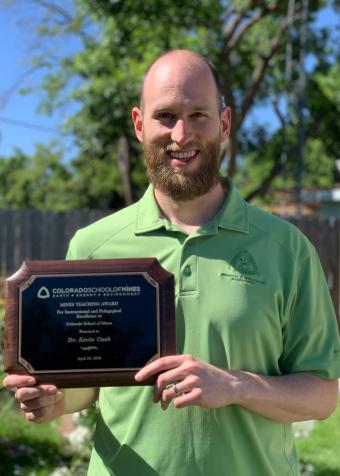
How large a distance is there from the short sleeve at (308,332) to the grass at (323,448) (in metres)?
3.51

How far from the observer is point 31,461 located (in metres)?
5.00

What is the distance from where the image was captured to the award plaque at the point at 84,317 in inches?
71.2

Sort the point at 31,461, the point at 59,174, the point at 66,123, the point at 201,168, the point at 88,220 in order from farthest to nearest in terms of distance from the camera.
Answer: the point at 59,174 < the point at 66,123 < the point at 88,220 < the point at 31,461 < the point at 201,168

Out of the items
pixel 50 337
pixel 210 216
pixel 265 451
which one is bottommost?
pixel 265 451

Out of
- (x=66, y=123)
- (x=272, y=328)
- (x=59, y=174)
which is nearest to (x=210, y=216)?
(x=272, y=328)

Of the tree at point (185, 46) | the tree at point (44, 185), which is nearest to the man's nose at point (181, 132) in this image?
the tree at point (185, 46)

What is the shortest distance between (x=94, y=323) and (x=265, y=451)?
0.57 m

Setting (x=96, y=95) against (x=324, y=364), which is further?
(x=96, y=95)

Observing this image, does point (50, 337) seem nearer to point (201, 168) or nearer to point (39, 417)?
point (39, 417)

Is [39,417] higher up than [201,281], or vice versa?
[201,281]

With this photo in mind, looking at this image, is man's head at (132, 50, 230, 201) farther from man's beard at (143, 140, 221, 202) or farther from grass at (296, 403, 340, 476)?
grass at (296, 403, 340, 476)

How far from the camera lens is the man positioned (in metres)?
1.79

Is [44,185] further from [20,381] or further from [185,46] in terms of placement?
[20,381]

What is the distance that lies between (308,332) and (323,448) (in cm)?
430
